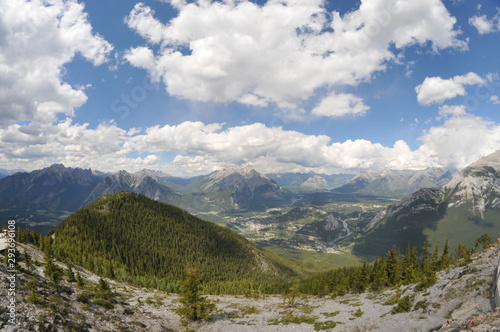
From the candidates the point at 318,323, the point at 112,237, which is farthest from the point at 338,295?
the point at 112,237

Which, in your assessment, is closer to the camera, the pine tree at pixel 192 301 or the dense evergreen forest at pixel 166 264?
the pine tree at pixel 192 301

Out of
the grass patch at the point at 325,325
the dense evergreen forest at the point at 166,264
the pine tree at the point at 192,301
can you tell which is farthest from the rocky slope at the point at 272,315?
the dense evergreen forest at the point at 166,264

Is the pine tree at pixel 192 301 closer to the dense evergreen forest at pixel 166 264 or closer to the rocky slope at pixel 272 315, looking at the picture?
the rocky slope at pixel 272 315

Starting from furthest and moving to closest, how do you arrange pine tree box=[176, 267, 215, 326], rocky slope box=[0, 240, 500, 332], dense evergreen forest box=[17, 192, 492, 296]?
dense evergreen forest box=[17, 192, 492, 296] < pine tree box=[176, 267, 215, 326] < rocky slope box=[0, 240, 500, 332]

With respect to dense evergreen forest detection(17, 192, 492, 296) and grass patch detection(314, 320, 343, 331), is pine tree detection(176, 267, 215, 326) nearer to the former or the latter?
dense evergreen forest detection(17, 192, 492, 296)

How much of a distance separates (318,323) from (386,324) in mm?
15846

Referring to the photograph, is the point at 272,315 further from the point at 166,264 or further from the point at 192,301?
the point at 166,264

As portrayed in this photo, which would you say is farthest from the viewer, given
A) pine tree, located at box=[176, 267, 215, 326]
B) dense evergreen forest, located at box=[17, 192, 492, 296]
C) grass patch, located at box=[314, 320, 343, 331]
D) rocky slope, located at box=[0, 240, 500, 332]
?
dense evergreen forest, located at box=[17, 192, 492, 296]

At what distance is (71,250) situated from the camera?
125688 millimetres

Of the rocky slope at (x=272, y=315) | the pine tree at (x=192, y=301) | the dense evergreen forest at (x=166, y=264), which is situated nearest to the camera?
the rocky slope at (x=272, y=315)

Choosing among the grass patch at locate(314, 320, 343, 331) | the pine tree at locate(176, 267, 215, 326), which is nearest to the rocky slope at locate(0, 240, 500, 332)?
the grass patch at locate(314, 320, 343, 331)

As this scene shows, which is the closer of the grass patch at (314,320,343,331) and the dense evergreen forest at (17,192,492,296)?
the grass patch at (314,320,343,331)

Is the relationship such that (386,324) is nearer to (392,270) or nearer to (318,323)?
(318,323)

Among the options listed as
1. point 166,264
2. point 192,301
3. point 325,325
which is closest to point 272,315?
point 325,325
